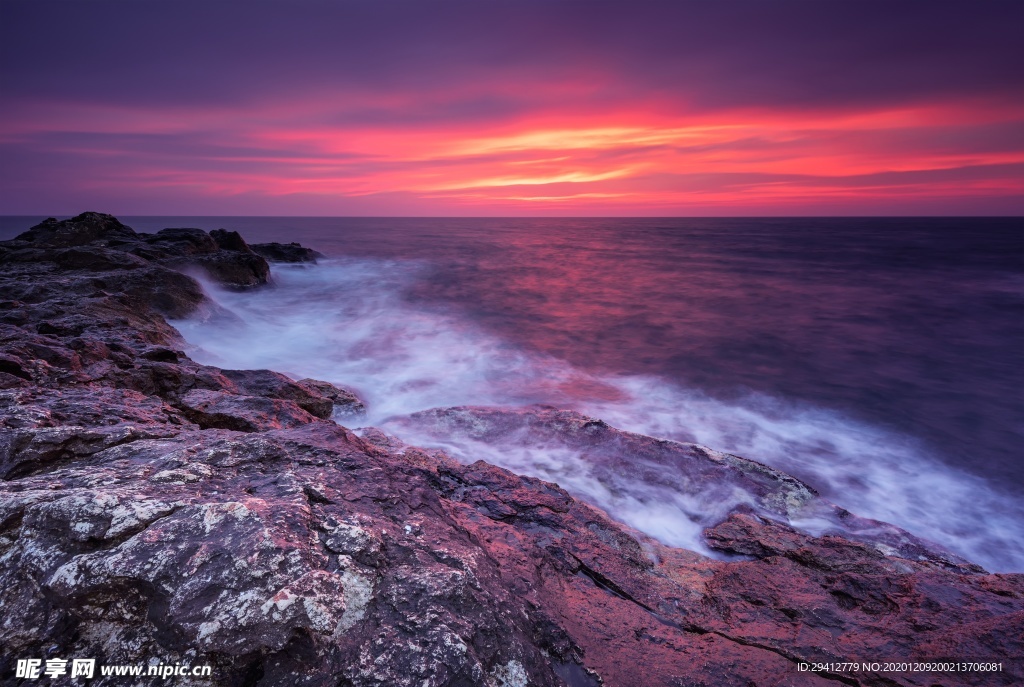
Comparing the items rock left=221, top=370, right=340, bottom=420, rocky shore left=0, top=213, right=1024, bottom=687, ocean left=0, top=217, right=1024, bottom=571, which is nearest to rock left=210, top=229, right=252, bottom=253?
ocean left=0, top=217, right=1024, bottom=571

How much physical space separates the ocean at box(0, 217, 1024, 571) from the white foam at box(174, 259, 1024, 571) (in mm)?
40

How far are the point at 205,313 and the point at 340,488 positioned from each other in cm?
1062

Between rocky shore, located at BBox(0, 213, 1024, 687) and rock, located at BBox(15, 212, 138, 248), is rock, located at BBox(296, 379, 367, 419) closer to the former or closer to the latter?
Answer: rocky shore, located at BBox(0, 213, 1024, 687)

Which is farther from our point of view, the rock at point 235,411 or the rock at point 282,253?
the rock at point 282,253

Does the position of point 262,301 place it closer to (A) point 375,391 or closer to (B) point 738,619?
(A) point 375,391

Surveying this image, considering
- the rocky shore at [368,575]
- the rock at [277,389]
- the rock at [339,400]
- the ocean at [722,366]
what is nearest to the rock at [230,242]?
the ocean at [722,366]

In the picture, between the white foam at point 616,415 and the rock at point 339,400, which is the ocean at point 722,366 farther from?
the rock at point 339,400

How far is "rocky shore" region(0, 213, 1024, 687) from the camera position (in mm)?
1521

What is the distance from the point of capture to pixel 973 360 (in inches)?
481

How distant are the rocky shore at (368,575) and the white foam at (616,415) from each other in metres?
1.59

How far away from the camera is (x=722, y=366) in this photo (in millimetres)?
11875

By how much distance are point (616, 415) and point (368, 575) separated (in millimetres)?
7258

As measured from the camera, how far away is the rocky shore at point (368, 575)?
152 cm

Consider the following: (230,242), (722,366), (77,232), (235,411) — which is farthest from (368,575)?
(230,242)
